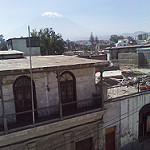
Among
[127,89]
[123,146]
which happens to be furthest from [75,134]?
[127,89]

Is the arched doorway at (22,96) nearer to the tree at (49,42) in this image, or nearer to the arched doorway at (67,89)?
the arched doorway at (67,89)

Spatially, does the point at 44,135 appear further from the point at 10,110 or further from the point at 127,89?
the point at 127,89

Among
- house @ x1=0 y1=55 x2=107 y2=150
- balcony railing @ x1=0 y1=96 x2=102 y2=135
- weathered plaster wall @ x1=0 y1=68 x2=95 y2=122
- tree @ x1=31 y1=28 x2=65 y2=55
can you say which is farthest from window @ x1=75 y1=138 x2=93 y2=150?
tree @ x1=31 y1=28 x2=65 y2=55

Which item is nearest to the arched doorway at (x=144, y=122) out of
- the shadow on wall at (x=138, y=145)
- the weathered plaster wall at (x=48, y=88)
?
the shadow on wall at (x=138, y=145)

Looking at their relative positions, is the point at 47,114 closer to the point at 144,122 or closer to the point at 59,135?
the point at 59,135

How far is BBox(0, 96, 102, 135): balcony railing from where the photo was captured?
722 cm

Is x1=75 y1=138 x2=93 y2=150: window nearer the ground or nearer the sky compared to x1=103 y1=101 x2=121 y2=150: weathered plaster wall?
nearer the ground

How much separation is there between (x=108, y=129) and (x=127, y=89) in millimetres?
3784

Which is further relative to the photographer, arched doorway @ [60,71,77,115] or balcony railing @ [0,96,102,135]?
arched doorway @ [60,71,77,115]

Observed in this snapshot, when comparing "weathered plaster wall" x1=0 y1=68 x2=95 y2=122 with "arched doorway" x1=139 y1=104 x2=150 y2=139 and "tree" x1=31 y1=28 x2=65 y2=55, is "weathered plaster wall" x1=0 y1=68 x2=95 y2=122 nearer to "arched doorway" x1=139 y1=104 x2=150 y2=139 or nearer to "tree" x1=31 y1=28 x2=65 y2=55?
"arched doorway" x1=139 y1=104 x2=150 y2=139

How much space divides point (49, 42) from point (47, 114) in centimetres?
2608

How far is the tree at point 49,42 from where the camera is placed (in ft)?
108

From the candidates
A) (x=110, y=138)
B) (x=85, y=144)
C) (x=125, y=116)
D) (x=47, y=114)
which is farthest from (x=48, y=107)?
(x=125, y=116)

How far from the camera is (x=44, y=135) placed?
26.3 ft
